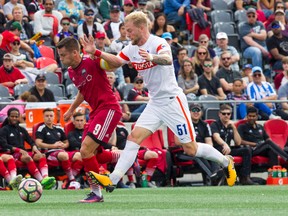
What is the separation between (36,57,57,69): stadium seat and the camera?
21.7 meters

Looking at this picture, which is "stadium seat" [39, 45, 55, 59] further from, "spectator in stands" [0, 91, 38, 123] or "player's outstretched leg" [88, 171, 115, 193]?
"player's outstretched leg" [88, 171, 115, 193]

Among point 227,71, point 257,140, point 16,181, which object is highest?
point 227,71

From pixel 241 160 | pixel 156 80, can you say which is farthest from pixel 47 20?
pixel 156 80

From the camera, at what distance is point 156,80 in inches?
515

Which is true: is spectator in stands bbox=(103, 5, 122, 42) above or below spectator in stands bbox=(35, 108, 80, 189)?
above

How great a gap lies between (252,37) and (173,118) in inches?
475

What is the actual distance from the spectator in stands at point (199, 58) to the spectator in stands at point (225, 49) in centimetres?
140

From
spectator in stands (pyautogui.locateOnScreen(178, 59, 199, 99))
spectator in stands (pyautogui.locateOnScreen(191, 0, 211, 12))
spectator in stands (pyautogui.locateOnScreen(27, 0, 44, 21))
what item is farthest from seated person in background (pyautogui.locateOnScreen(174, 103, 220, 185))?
spectator in stands (pyautogui.locateOnScreen(191, 0, 211, 12))

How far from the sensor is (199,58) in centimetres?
2230

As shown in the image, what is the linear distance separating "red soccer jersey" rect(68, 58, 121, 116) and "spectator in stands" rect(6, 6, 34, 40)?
9195mm

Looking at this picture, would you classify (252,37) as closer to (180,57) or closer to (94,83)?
(180,57)

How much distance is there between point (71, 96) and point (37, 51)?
196 cm

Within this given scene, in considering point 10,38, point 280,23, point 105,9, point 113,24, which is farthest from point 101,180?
point 280,23

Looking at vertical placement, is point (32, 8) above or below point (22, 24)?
above
